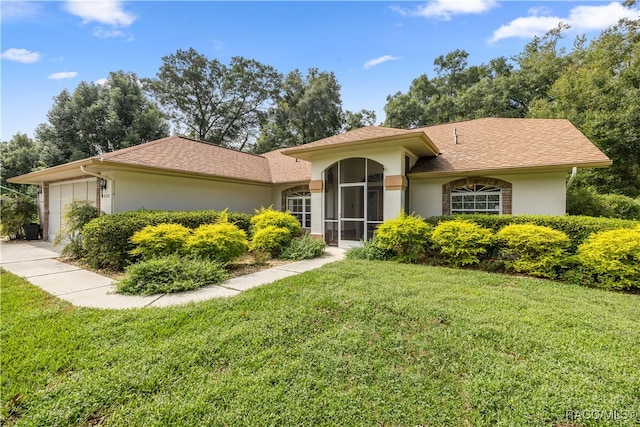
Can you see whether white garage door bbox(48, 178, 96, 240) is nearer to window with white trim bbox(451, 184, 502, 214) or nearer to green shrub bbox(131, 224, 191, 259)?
green shrub bbox(131, 224, 191, 259)

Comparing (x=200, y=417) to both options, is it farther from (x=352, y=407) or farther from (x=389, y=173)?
(x=389, y=173)

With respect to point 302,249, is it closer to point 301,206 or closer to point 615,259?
point 301,206

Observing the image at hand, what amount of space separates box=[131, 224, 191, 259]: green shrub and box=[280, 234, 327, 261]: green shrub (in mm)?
2941

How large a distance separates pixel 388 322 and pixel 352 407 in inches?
63.0

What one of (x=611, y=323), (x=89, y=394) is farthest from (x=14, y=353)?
(x=611, y=323)

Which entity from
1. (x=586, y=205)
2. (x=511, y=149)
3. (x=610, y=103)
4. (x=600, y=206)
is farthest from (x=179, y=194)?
(x=610, y=103)

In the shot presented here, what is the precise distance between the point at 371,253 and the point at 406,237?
1.15 metres

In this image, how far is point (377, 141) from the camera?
29.7 feet

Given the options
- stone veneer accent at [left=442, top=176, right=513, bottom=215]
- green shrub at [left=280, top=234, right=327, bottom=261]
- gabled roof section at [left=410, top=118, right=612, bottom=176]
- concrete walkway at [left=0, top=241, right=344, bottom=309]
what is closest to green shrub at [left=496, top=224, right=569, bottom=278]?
stone veneer accent at [left=442, top=176, right=513, bottom=215]

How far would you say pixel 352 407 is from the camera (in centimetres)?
231

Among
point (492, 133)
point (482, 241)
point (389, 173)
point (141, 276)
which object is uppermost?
point (492, 133)

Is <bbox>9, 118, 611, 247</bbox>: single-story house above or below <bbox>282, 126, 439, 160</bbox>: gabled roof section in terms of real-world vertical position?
below

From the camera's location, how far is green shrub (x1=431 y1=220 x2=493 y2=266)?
7.07 metres

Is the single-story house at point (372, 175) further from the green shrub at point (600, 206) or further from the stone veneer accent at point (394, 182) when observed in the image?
the green shrub at point (600, 206)
